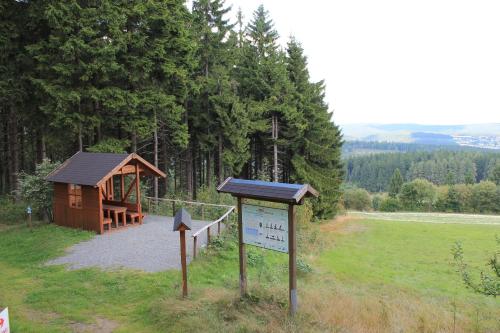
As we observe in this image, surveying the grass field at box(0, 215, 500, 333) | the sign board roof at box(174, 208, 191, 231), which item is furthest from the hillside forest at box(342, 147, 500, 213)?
the sign board roof at box(174, 208, 191, 231)

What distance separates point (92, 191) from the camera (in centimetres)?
1473

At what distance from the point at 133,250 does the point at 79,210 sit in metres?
4.21

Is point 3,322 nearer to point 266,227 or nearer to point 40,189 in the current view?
point 266,227

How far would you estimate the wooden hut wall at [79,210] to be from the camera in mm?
14805

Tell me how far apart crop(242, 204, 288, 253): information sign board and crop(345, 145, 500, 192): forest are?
121 meters

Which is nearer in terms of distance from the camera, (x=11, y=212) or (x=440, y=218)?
(x=11, y=212)

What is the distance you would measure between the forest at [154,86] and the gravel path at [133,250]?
6016mm

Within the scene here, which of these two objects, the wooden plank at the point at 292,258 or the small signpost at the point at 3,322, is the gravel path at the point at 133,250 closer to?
the wooden plank at the point at 292,258

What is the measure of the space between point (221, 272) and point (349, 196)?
6861 centimetres

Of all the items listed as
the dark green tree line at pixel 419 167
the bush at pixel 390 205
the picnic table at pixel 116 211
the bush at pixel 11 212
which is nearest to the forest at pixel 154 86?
the bush at pixel 11 212

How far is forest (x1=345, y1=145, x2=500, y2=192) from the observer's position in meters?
125

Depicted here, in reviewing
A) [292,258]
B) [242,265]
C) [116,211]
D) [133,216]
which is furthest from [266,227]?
[133,216]

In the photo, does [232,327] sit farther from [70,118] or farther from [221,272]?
[70,118]

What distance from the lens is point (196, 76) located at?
25.9 metres
